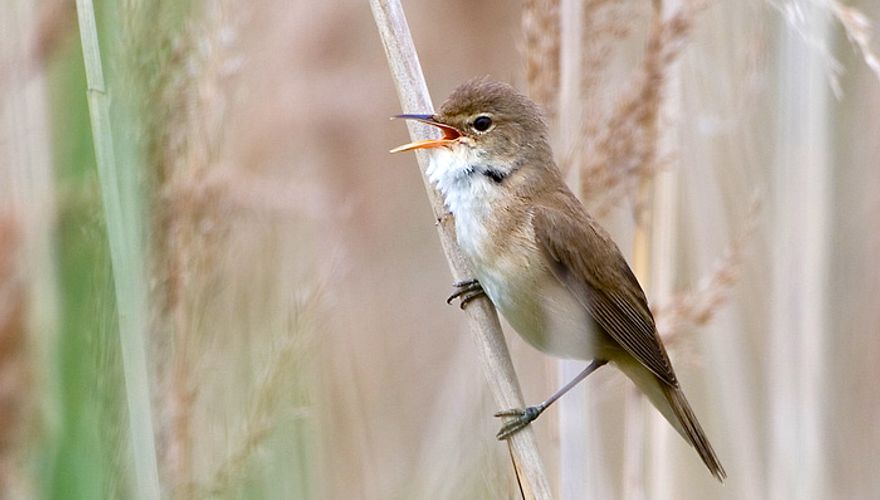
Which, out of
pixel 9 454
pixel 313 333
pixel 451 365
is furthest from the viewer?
pixel 451 365

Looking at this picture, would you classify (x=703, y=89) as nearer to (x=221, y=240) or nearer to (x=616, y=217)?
(x=616, y=217)

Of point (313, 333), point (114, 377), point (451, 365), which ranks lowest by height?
point (114, 377)

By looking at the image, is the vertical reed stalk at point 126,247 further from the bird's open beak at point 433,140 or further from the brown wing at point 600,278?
the brown wing at point 600,278

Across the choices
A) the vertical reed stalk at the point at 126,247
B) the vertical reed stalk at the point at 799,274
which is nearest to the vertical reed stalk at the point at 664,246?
the vertical reed stalk at the point at 799,274

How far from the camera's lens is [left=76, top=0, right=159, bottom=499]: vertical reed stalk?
1481mm

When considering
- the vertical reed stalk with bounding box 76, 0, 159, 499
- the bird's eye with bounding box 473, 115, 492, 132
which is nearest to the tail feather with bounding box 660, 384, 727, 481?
the bird's eye with bounding box 473, 115, 492, 132

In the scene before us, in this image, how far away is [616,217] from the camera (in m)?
3.30

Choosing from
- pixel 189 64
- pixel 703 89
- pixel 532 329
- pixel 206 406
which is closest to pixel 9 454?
pixel 206 406

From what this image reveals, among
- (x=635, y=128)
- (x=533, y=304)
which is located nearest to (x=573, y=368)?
(x=533, y=304)

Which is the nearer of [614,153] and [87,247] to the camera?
[87,247]

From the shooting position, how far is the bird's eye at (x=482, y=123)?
7.86 feet

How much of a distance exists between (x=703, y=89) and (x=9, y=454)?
6.01ft

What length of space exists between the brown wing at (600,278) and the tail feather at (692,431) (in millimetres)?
35

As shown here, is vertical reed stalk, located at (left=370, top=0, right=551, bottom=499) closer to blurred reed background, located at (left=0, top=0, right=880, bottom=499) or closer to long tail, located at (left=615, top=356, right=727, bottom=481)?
blurred reed background, located at (left=0, top=0, right=880, bottom=499)
